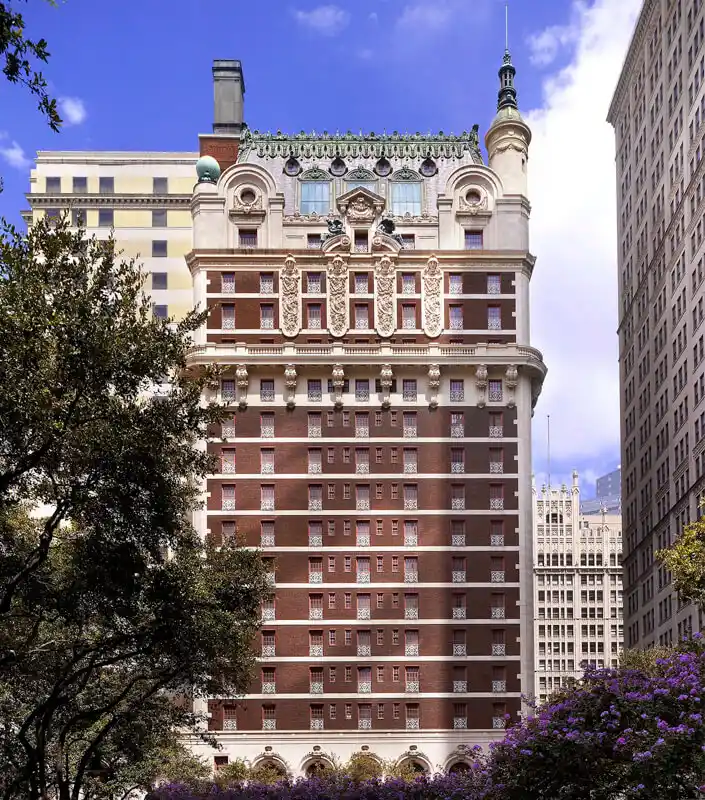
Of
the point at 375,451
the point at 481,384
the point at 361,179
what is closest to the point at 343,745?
the point at 375,451

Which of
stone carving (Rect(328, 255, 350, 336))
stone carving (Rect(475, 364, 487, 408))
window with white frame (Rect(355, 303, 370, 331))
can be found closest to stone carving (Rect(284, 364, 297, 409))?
stone carving (Rect(328, 255, 350, 336))

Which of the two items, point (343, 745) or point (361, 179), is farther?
point (361, 179)

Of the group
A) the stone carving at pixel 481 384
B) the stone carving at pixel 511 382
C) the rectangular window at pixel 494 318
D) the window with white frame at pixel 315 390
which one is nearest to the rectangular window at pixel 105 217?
the window with white frame at pixel 315 390

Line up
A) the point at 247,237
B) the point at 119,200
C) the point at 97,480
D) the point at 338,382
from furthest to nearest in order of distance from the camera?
the point at 119,200 < the point at 247,237 < the point at 338,382 < the point at 97,480

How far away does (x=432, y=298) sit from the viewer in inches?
4491

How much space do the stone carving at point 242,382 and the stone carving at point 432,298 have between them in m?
14.5

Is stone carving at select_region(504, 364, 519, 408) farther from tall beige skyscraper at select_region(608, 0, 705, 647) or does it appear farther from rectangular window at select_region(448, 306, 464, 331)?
tall beige skyscraper at select_region(608, 0, 705, 647)

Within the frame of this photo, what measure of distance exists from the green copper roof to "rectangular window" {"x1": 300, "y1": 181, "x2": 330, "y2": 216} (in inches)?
141

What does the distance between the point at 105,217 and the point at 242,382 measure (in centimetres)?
3821

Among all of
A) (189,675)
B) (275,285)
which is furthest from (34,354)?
(275,285)

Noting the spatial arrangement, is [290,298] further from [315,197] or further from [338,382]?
[315,197]

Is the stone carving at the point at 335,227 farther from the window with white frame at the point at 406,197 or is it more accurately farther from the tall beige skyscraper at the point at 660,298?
the tall beige skyscraper at the point at 660,298

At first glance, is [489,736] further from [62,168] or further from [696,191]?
[62,168]

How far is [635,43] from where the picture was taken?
139125 mm
